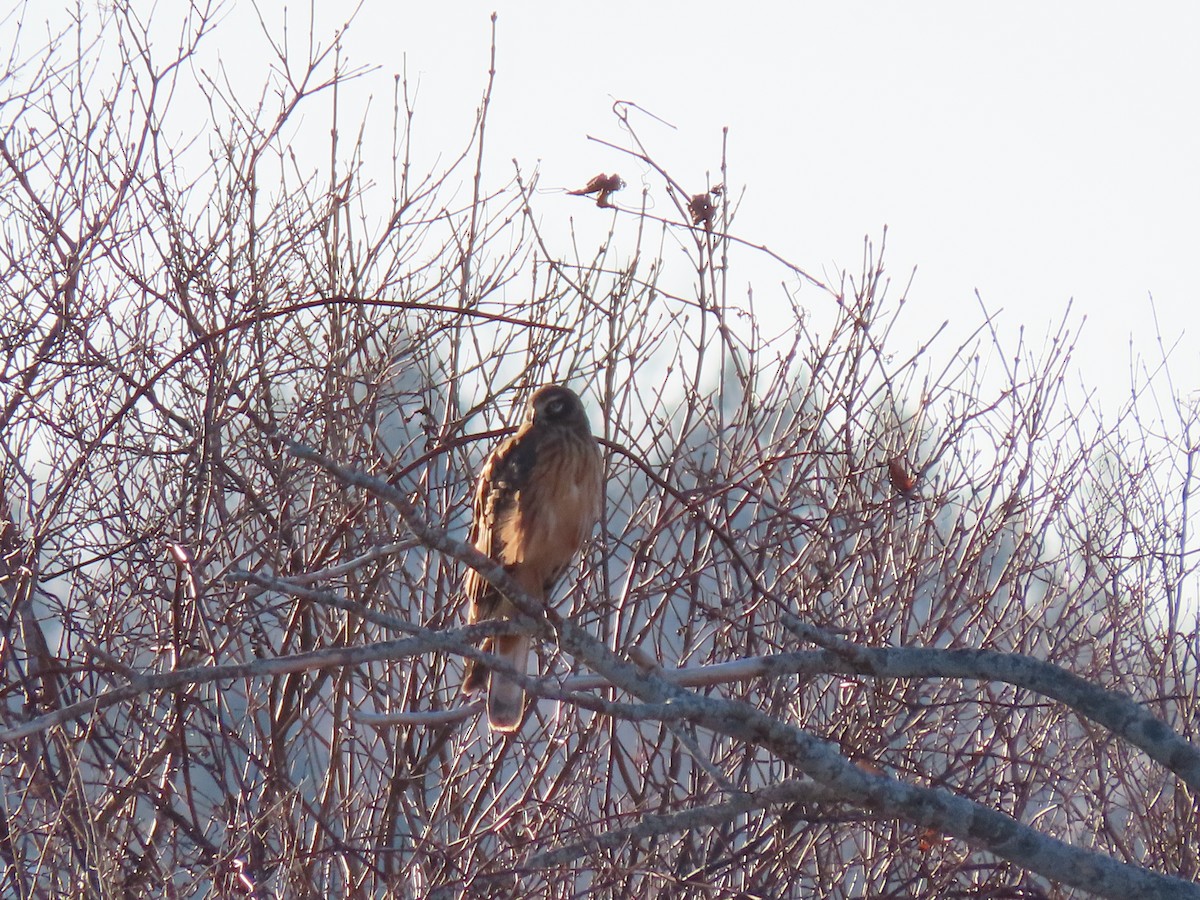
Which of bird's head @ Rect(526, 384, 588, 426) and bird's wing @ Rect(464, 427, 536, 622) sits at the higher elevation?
bird's head @ Rect(526, 384, 588, 426)

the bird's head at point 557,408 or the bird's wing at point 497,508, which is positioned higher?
the bird's head at point 557,408

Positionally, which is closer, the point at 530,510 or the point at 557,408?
the point at 530,510

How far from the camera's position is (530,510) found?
5707 millimetres

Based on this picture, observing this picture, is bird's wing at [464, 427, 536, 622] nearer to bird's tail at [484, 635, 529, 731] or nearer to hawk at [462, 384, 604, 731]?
hawk at [462, 384, 604, 731]

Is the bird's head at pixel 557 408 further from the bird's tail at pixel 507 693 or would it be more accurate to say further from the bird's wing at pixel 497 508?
the bird's tail at pixel 507 693

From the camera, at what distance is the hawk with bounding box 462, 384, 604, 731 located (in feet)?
18.7

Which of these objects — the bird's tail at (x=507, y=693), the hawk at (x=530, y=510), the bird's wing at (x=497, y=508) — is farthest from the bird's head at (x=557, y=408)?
the bird's tail at (x=507, y=693)

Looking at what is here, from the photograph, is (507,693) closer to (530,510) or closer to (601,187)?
(530,510)

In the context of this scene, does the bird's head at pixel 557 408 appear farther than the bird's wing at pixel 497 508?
Yes

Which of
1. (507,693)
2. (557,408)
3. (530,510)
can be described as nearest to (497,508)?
(530,510)

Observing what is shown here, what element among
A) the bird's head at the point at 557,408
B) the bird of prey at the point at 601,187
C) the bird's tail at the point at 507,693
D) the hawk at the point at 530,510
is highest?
the bird of prey at the point at 601,187

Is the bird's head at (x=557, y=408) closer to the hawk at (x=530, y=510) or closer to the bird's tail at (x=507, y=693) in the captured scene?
the hawk at (x=530, y=510)

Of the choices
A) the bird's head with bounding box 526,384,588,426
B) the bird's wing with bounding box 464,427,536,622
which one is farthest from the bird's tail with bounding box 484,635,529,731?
the bird's head with bounding box 526,384,588,426

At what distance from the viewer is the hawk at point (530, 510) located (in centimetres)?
570
